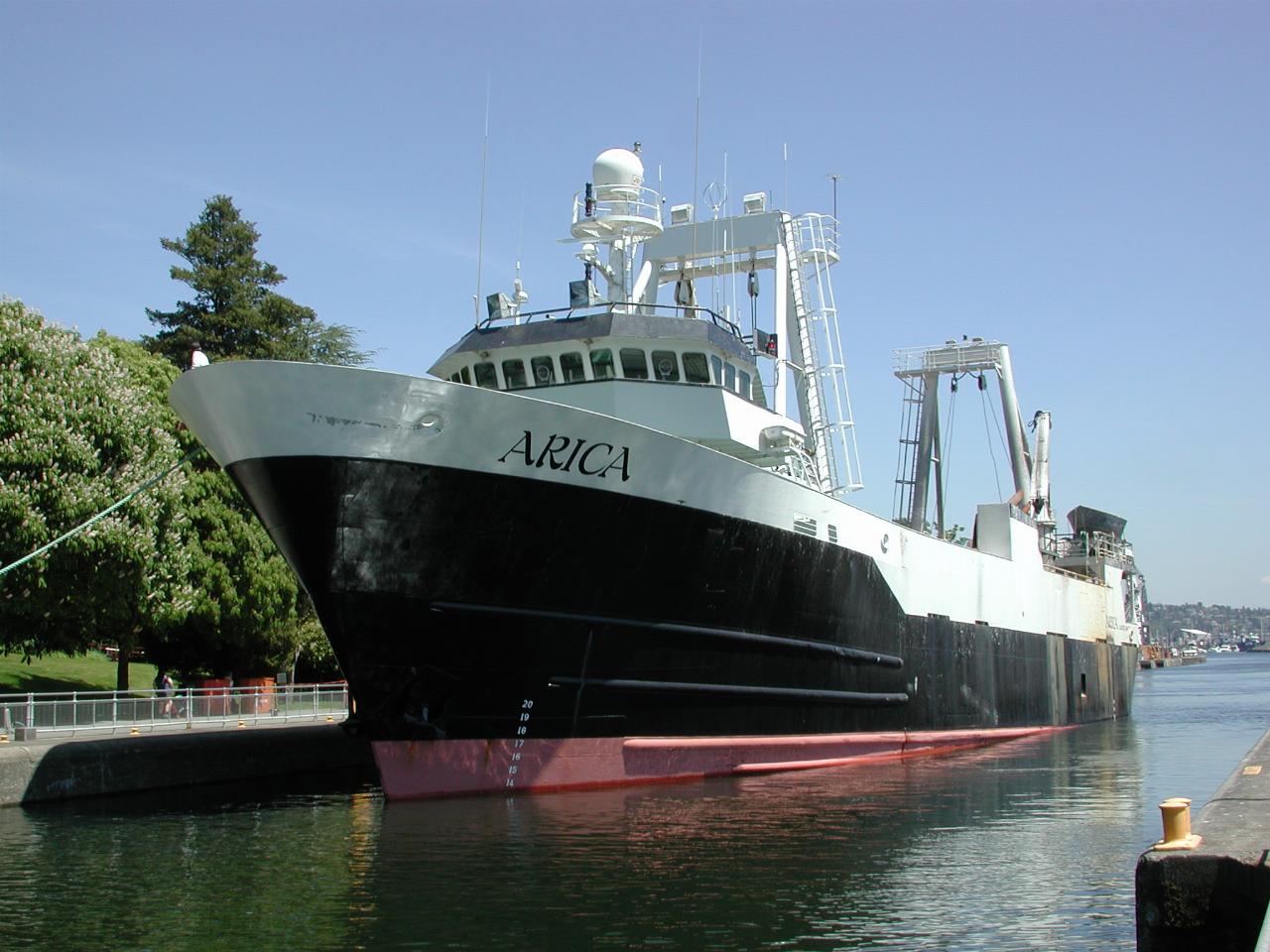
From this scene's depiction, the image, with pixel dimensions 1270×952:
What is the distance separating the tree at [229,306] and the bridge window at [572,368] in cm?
2444

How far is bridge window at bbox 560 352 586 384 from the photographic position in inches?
765

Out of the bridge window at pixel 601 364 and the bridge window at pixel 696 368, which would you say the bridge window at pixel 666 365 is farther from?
the bridge window at pixel 601 364

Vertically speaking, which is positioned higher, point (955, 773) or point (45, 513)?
point (45, 513)

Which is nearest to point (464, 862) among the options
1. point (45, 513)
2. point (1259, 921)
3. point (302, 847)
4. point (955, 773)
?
point (302, 847)

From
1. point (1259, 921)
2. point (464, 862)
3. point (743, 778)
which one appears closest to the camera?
point (1259, 921)

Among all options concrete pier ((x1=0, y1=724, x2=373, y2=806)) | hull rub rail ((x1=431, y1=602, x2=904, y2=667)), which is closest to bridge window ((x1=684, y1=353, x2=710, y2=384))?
hull rub rail ((x1=431, y1=602, x2=904, y2=667))

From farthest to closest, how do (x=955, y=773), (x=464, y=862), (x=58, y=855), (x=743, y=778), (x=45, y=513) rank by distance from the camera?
Result: (x=45, y=513), (x=955, y=773), (x=743, y=778), (x=58, y=855), (x=464, y=862)

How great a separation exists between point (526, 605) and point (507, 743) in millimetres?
1740

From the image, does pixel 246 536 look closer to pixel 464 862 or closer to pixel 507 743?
pixel 507 743

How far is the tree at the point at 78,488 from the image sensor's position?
69.6 ft

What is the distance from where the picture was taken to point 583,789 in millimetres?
15859

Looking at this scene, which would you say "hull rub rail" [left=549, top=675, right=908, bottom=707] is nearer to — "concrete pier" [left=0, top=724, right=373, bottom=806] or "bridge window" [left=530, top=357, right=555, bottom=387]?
"concrete pier" [left=0, top=724, right=373, bottom=806]

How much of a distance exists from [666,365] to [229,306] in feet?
97.7

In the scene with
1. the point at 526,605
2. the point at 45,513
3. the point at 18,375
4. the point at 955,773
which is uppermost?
the point at 18,375
